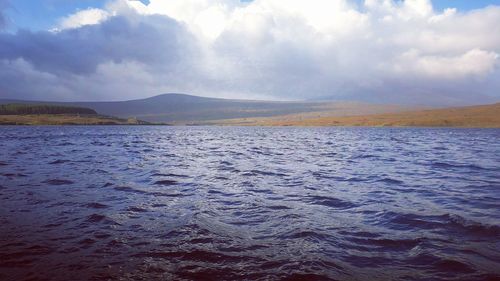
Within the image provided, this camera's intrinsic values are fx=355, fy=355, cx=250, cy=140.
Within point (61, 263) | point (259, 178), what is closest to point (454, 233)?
point (61, 263)

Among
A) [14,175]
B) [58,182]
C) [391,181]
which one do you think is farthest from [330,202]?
[14,175]

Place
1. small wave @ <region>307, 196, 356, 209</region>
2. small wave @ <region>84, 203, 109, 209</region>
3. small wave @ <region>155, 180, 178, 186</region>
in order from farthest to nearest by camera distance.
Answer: small wave @ <region>155, 180, 178, 186</region>
small wave @ <region>307, 196, 356, 209</region>
small wave @ <region>84, 203, 109, 209</region>

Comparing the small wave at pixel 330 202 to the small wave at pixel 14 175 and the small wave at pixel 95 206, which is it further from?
the small wave at pixel 14 175

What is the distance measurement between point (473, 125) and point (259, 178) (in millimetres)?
156880

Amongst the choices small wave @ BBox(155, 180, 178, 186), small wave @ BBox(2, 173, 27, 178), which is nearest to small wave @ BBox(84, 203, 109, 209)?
small wave @ BBox(155, 180, 178, 186)

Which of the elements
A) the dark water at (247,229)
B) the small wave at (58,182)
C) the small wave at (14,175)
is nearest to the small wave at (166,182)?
the dark water at (247,229)

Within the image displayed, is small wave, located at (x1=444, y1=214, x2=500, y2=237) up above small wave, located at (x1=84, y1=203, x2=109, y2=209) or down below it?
above

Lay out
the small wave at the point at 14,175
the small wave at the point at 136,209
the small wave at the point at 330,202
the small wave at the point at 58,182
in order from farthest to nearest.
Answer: the small wave at the point at 14,175 → the small wave at the point at 58,182 → the small wave at the point at 330,202 → the small wave at the point at 136,209

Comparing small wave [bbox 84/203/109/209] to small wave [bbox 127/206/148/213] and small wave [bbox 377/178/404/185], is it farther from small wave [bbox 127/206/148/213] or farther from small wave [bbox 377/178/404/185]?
small wave [bbox 377/178/404/185]

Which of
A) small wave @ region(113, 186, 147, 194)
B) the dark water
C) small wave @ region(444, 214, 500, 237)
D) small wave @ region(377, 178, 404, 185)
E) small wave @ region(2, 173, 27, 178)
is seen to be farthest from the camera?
small wave @ region(2, 173, 27, 178)

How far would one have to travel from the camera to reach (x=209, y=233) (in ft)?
31.7

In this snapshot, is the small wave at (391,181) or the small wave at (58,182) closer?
the small wave at (58,182)

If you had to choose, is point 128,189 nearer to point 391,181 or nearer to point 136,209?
point 136,209

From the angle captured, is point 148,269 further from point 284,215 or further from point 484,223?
point 484,223
